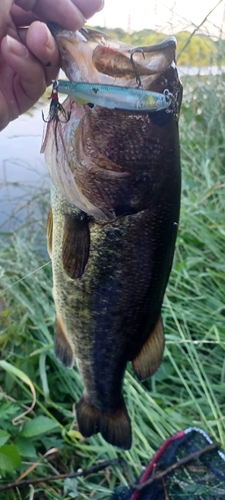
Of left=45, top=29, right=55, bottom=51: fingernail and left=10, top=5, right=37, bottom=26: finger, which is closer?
left=45, top=29, right=55, bottom=51: fingernail

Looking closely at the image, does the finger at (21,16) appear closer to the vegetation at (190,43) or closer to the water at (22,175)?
the vegetation at (190,43)

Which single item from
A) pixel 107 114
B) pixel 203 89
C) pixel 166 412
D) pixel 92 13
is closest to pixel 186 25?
pixel 203 89

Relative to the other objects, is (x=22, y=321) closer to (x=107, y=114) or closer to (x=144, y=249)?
(x=144, y=249)

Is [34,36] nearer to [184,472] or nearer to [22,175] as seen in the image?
[184,472]

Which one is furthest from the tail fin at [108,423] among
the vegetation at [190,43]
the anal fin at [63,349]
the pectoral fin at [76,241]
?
the vegetation at [190,43]

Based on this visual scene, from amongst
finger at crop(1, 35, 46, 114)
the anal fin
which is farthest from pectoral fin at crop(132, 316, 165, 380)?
finger at crop(1, 35, 46, 114)

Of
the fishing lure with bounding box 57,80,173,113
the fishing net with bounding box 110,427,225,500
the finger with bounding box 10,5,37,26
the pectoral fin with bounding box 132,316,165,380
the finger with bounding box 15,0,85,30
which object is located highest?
the finger with bounding box 10,5,37,26

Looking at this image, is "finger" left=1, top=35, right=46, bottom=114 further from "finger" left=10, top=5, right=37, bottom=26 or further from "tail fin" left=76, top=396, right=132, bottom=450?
"tail fin" left=76, top=396, right=132, bottom=450
